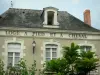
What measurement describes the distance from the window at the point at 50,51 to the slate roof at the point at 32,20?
4.93 ft

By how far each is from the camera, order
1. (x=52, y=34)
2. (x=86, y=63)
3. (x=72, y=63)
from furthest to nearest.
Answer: (x=52, y=34) → (x=72, y=63) → (x=86, y=63)

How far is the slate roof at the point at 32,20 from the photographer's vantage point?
755 inches

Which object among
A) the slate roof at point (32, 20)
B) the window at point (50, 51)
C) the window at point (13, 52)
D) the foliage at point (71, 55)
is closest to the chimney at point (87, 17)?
the slate roof at point (32, 20)

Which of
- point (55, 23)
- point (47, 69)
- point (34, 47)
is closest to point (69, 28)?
point (55, 23)

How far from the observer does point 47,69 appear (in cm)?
1648

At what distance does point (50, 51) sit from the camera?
61.3 feet

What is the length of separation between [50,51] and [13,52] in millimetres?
2595

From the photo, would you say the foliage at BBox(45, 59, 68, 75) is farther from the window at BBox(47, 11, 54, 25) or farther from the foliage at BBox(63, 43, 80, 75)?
the window at BBox(47, 11, 54, 25)

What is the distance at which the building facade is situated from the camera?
716 inches

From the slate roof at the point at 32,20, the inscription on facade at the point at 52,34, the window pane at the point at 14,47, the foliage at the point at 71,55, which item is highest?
the slate roof at the point at 32,20

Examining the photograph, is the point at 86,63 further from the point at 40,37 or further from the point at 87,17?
the point at 87,17

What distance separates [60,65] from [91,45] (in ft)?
14.0

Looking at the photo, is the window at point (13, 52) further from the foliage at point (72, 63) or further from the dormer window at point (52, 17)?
the foliage at point (72, 63)

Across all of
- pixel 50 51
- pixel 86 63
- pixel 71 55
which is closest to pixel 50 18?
pixel 50 51
